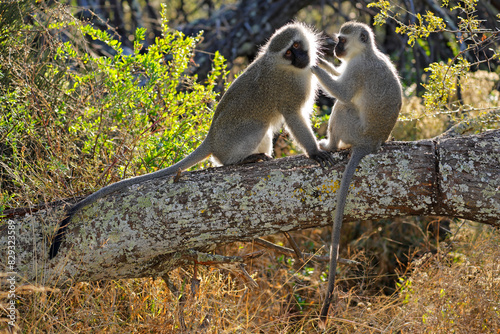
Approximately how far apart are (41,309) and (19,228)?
0.63 metres

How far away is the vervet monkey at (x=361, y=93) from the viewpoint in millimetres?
3889

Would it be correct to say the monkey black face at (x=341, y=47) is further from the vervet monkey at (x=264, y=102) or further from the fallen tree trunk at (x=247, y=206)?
the fallen tree trunk at (x=247, y=206)

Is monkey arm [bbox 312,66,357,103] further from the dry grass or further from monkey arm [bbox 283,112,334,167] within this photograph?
the dry grass

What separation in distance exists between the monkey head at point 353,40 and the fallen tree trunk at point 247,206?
1166 millimetres

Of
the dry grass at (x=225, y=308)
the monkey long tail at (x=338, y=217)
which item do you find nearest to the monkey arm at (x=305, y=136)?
the monkey long tail at (x=338, y=217)

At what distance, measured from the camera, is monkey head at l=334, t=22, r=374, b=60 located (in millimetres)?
4211

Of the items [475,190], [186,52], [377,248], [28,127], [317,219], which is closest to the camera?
[475,190]

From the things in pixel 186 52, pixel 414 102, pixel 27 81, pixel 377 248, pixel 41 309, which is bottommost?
pixel 377 248

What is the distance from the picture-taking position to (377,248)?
20.8ft

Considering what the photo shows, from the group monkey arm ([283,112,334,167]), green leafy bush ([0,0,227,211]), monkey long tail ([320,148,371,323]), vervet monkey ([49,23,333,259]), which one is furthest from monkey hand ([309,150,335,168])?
green leafy bush ([0,0,227,211])

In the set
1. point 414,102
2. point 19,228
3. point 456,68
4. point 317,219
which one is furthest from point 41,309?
point 414,102

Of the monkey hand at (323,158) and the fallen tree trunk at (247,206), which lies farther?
the monkey hand at (323,158)

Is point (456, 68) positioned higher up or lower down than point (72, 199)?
lower down

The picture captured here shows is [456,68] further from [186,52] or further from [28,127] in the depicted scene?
[28,127]
